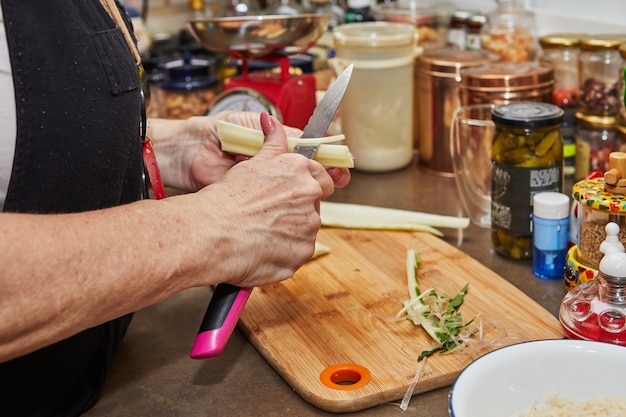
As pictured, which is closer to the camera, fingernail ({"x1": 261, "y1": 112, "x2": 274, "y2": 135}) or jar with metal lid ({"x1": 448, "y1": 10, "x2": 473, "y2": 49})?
fingernail ({"x1": 261, "y1": 112, "x2": 274, "y2": 135})

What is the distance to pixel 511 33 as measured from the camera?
1832mm

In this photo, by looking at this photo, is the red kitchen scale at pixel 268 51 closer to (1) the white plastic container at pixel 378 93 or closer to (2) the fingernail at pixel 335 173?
(1) the white plastic container at pixel 378 93

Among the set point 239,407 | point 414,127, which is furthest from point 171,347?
point 414,127

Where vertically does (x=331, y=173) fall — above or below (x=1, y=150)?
below

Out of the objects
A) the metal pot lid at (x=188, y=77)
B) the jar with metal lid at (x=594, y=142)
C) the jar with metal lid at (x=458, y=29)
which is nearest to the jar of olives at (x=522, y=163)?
the jar with metal lid at (x=594, y=142)

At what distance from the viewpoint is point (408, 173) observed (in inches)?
71.1

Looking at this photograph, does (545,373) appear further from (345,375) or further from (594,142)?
(594,142)

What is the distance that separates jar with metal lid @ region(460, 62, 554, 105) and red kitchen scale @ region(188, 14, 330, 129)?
1.12ft

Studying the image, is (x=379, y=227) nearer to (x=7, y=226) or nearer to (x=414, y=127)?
(x=414, y=127)

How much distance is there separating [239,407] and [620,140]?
2.83ft

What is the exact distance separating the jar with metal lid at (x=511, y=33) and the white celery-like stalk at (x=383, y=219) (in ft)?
1.71

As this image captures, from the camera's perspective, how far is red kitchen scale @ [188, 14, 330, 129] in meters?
1.65

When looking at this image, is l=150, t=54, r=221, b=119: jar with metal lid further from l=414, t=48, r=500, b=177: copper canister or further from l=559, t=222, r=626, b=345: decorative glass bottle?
l=559, t=222, r=626, b=345: decorative glass bottle

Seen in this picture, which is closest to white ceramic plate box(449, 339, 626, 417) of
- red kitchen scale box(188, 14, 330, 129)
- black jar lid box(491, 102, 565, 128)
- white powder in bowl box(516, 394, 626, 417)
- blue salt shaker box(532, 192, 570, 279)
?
white powder in bowl box(516, 394, 626, 417)
